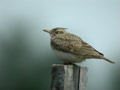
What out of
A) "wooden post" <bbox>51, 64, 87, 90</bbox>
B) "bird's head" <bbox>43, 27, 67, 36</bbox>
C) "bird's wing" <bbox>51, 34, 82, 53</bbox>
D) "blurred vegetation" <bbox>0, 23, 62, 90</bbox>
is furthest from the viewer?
"blurred vegetation" <bbox>0, 23, 62, 90</bbox>

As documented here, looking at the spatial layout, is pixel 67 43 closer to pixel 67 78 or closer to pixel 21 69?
pixel 67 78

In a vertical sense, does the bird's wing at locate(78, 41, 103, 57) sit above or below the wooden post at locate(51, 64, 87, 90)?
above

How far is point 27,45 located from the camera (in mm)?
37750

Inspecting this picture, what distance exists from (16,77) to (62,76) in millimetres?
21283

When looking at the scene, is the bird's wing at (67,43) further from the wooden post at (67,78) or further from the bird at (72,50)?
the wooden post at (67,78)

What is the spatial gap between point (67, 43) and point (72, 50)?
411 mm

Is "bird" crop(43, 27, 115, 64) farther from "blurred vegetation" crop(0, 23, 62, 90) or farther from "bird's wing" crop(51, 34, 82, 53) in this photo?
"blurred vegetation" crop(0, 23, 62, 90)

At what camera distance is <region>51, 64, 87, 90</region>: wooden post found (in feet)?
30.4

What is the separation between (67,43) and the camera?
1155 cm

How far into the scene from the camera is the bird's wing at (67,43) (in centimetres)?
1132

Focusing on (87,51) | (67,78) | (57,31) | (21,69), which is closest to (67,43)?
(87,51)

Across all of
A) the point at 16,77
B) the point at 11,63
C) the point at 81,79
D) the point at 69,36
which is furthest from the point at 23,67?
the point at 81,79

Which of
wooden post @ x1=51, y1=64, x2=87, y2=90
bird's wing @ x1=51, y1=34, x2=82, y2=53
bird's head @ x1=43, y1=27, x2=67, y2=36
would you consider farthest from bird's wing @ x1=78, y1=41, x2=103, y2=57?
wooden post @ x1=51, y1=64, x2=87, y2=90

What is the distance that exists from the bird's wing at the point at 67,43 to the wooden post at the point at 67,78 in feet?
5.43
